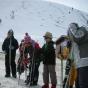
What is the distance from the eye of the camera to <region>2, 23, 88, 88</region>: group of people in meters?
7.74

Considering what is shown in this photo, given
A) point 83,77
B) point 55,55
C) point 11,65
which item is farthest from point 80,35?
point 11,65

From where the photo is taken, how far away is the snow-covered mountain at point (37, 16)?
96375 mm

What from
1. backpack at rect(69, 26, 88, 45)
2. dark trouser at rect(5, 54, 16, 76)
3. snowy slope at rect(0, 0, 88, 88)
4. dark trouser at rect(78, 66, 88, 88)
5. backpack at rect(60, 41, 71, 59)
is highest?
snowy slope at rect(0, 0, 88, 88)

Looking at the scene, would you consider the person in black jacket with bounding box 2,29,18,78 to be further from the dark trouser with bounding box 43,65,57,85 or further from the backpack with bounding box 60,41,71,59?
the backpack with bounding box 60,41,71,59

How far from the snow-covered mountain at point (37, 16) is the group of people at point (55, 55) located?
7500 centimetres

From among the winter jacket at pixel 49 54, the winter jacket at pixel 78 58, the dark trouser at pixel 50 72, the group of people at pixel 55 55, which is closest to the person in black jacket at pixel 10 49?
the group of people at pixel 55 55

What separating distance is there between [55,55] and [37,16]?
9579cm

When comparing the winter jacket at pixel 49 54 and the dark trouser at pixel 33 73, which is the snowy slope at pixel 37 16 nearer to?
the dark trouser at pixel 33 73

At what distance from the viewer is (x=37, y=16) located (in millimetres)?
106500

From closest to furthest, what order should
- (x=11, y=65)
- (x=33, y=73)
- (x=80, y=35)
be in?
1. (x=80, y=35)
2. (x=33, y=73)
3. (x=11, y=65)

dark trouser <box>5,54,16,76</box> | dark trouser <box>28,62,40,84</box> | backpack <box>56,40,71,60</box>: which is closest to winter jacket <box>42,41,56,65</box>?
dark trouser <box>28,62,40,84</box>

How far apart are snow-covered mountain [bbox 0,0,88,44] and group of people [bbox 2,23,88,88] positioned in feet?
246

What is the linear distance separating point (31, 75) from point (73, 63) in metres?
3.86

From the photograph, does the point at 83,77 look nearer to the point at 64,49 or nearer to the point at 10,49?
the point at 64,49
